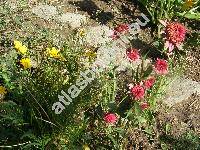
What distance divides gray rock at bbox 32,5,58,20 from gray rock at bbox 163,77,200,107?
1.40 meters

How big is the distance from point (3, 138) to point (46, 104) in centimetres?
40

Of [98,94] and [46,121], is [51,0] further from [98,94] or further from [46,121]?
[46,121]

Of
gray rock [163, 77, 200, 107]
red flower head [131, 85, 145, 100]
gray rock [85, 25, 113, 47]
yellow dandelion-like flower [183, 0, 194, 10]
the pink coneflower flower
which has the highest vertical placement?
the pink coneflower flower

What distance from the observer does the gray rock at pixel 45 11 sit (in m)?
4.28

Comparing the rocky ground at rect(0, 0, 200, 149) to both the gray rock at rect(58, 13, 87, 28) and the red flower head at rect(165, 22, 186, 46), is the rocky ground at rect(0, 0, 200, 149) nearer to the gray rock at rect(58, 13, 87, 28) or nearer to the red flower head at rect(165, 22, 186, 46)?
the gray rock at rect(58, 13, 87, 28)

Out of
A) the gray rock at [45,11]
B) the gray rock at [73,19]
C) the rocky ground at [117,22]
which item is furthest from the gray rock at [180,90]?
the gray rock at [45,11]

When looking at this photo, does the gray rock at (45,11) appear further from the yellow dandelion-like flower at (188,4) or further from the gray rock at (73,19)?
the yellow dandelion-like flower at (188,4)

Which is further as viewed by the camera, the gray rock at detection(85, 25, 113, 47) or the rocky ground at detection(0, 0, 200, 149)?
the gray rock at detection(85, 25, 113, 47)

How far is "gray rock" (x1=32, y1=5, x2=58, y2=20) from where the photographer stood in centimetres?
428

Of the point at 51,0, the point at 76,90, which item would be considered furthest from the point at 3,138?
the point at 51,0

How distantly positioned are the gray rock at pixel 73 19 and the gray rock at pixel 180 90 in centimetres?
112

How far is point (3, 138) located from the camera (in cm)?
317

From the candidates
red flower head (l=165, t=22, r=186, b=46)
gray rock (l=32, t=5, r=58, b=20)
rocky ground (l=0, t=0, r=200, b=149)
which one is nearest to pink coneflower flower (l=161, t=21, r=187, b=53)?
red flower head (l=165, t=22, r=186, b=46)

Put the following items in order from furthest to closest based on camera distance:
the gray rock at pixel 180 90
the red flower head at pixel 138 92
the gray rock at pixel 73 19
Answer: the gray rock at pixel 73 19 < the gray rock at pixel 180 90 < the red flower head at pixel 138 92
